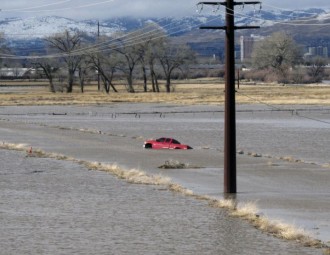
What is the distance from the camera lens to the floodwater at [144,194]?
17.1m

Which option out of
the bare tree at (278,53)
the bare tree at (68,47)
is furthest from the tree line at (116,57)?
the bare tree at (278,53)

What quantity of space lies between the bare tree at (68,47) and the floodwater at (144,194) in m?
65.6

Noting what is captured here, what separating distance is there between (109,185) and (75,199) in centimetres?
313

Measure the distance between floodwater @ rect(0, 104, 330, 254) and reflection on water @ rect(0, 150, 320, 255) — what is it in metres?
0.02

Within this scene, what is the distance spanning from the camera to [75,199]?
77.4 feet

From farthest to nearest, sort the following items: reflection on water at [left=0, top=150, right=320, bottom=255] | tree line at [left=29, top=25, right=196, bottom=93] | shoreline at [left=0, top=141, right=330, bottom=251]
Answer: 1. tree line at [left=29, top=25, right=196, bottom=93]
2. shoreline at [left=0, top=141, right=330, bottom=251]
3. reflection on water at [left=0, top=150, right=320, bottom=255]

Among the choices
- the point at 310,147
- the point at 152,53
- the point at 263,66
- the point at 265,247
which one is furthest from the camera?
the point at 263,66

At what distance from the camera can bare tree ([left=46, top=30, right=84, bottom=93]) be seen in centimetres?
11894

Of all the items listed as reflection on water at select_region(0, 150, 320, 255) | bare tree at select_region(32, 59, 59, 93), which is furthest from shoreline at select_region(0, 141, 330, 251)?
bare tree at select_region(32, 59, 59, 93)

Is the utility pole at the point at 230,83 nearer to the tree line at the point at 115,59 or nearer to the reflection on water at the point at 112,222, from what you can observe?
the reflection on water at the point at 112,222

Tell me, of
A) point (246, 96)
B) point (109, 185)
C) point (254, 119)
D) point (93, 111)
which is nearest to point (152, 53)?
point (246, 96)

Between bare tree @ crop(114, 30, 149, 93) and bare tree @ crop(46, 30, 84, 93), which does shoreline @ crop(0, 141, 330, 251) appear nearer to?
bare tree @ crop(46, 30, 84, 93)

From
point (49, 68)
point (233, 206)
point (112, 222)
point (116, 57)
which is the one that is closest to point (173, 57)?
point (116, 57)

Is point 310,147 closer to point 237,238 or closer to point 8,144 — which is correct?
point 8,144
